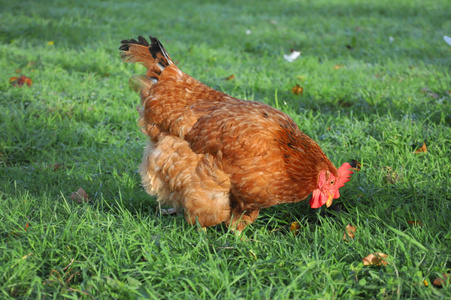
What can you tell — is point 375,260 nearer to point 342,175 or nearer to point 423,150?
point 342,175

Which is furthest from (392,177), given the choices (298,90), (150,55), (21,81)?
(21,81)

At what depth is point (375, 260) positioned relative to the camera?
7.13 ft

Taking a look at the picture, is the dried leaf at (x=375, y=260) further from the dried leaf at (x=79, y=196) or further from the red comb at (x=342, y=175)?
the dried leaf at (x=79, y=196)

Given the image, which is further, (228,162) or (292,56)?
(292,56)

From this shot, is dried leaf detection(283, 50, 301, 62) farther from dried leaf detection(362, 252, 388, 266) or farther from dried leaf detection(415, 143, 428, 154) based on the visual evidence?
dried leaf detection(362, 252, 388, 266)

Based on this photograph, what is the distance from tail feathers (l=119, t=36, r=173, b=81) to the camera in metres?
3.21

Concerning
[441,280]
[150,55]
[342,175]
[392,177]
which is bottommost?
[392,177]

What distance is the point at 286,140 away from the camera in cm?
257

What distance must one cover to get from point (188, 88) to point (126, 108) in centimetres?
169

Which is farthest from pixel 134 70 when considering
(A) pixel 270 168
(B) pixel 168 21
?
(A) pixel 270 168

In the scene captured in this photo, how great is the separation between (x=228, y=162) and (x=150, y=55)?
4.32 ft

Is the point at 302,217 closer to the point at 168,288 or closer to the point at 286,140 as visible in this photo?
the point at 286,140

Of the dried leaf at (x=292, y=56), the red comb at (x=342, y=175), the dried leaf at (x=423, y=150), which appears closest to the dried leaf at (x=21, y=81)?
the dried leaf at (x=292, y=56)

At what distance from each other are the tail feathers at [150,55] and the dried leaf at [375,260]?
2053mm
